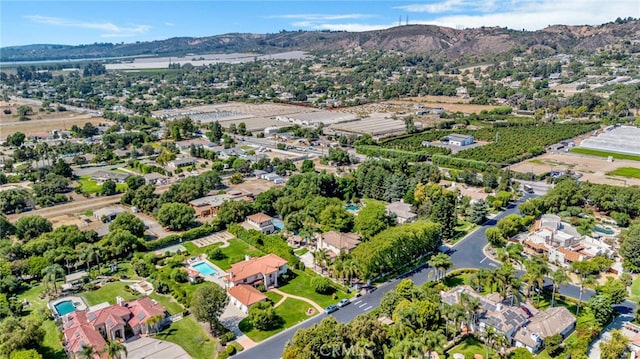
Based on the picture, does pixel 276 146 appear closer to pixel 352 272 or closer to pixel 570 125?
pixel 352 272

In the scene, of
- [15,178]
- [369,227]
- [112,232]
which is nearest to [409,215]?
[369,227]

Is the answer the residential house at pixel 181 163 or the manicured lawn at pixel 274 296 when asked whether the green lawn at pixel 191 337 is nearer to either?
the manicured lawn at pixel 274 296

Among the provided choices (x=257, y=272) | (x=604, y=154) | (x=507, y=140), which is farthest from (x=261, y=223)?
(x=604, y=154)

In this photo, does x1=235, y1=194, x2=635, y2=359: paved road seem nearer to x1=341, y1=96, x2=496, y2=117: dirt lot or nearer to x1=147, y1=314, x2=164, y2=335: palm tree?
x1=147, y1=314, x2=164, y2=335: palm tree

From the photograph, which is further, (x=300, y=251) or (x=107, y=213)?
(x=107, y=213)

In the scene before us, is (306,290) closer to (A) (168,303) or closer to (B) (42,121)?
(A) (168,303)

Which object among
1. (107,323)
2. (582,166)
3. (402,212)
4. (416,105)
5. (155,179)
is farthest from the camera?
(416,105)

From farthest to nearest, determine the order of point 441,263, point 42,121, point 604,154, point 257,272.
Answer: point 42,121 < point 604,154 < point 257,272 < point 441,263

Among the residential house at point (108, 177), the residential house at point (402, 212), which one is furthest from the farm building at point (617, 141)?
the residential house at point (108, 177)
